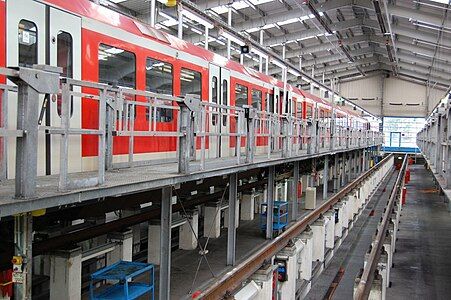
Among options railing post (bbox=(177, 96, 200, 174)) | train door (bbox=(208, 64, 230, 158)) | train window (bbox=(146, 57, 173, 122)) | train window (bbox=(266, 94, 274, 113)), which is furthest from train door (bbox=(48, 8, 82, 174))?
train window (bbox=(266, 94, 274, 113))

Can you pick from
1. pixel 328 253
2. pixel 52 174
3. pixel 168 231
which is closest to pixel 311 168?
pixel 328 253

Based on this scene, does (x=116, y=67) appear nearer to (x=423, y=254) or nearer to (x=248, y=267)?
(x=248, y=267)

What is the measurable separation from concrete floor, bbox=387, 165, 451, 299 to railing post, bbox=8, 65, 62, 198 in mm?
8106

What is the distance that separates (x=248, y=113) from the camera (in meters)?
8.07

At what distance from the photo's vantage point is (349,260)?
12625mm

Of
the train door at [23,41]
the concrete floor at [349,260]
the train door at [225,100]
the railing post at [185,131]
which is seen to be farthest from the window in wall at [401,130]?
the train door at [23,41]

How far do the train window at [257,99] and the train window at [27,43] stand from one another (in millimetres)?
8094

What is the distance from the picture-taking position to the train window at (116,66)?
21.5ft

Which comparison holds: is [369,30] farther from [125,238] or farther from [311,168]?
[125,238]

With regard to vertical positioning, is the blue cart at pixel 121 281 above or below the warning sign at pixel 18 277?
below

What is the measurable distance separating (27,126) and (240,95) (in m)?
8.64

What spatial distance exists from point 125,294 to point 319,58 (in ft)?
99.3

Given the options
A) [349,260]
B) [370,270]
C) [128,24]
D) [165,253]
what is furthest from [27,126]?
[349,260]

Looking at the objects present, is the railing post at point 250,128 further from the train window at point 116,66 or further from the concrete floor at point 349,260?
the concrete floor at point 349,260
